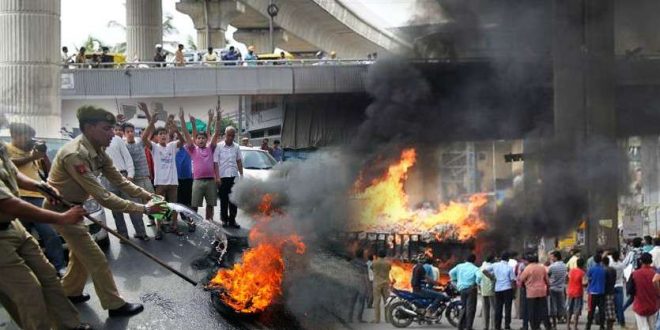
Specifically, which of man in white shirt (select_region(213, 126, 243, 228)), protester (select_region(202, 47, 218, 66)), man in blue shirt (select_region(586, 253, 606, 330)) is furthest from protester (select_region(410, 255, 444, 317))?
protester (select_region(202, 47, 218, 66))

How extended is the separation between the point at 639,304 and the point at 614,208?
393cm

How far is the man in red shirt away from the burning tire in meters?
3.15

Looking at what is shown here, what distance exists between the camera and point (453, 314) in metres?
18.0

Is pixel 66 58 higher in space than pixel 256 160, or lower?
higher

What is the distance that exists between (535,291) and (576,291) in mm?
1031

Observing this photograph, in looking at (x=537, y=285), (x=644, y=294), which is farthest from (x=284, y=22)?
(x=644, y=294)

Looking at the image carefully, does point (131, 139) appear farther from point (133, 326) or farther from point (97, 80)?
point (97, 80)

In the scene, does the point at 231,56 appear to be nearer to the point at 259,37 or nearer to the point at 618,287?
the point at 618,287

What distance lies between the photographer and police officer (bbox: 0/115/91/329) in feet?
21.4

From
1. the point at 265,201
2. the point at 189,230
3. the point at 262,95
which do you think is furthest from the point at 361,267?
the point at 262,95

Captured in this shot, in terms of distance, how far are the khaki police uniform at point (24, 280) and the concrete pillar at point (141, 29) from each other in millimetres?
33512

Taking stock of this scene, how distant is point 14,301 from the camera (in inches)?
274

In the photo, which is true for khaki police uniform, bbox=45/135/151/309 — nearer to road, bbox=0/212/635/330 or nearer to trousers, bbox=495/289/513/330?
road, bbox=0/212/635/330

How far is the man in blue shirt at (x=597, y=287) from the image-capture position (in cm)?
1742
